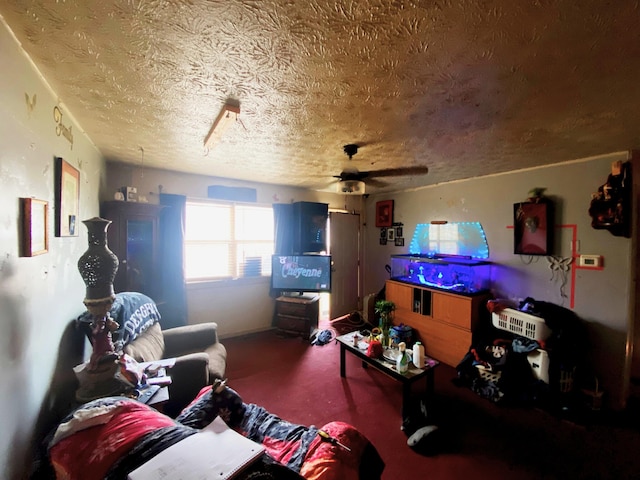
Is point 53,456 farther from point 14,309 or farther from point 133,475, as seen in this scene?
point 14,309

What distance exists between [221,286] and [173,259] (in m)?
0.76

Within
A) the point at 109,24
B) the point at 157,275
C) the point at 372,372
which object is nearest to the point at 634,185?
the point at 372,372

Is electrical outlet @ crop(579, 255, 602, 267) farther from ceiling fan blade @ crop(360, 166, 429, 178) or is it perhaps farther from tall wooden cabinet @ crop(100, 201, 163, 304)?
tall wooden cabinet @ crop(100, 201, 163, 304)

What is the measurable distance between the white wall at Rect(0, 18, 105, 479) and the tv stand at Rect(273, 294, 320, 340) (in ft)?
8.26

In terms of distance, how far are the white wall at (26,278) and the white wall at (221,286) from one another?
1621mm

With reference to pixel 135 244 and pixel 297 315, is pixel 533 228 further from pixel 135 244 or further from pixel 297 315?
pixel 135 244

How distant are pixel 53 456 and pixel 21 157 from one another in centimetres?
115

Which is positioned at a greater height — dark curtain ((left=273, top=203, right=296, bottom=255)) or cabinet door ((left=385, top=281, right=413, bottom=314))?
dark curtain ((left=273, top=203, right=296, bottom=255))

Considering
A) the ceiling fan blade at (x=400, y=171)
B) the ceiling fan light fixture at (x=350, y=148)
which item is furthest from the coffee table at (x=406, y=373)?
the ceiling fan light fixture at (x=350, y=148)

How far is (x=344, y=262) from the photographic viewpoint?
4.83m

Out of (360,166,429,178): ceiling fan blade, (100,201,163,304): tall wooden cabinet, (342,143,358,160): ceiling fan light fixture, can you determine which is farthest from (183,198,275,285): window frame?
(360,166,429,178): ceiling fan blade

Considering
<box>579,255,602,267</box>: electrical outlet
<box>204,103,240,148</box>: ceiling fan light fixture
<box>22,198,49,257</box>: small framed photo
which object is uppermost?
<box>204,103,240,148</box>: ceiling fan light fixture

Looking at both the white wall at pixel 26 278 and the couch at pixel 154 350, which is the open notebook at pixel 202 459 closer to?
the white wall at pixel 26 278

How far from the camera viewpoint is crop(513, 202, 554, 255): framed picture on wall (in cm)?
273
